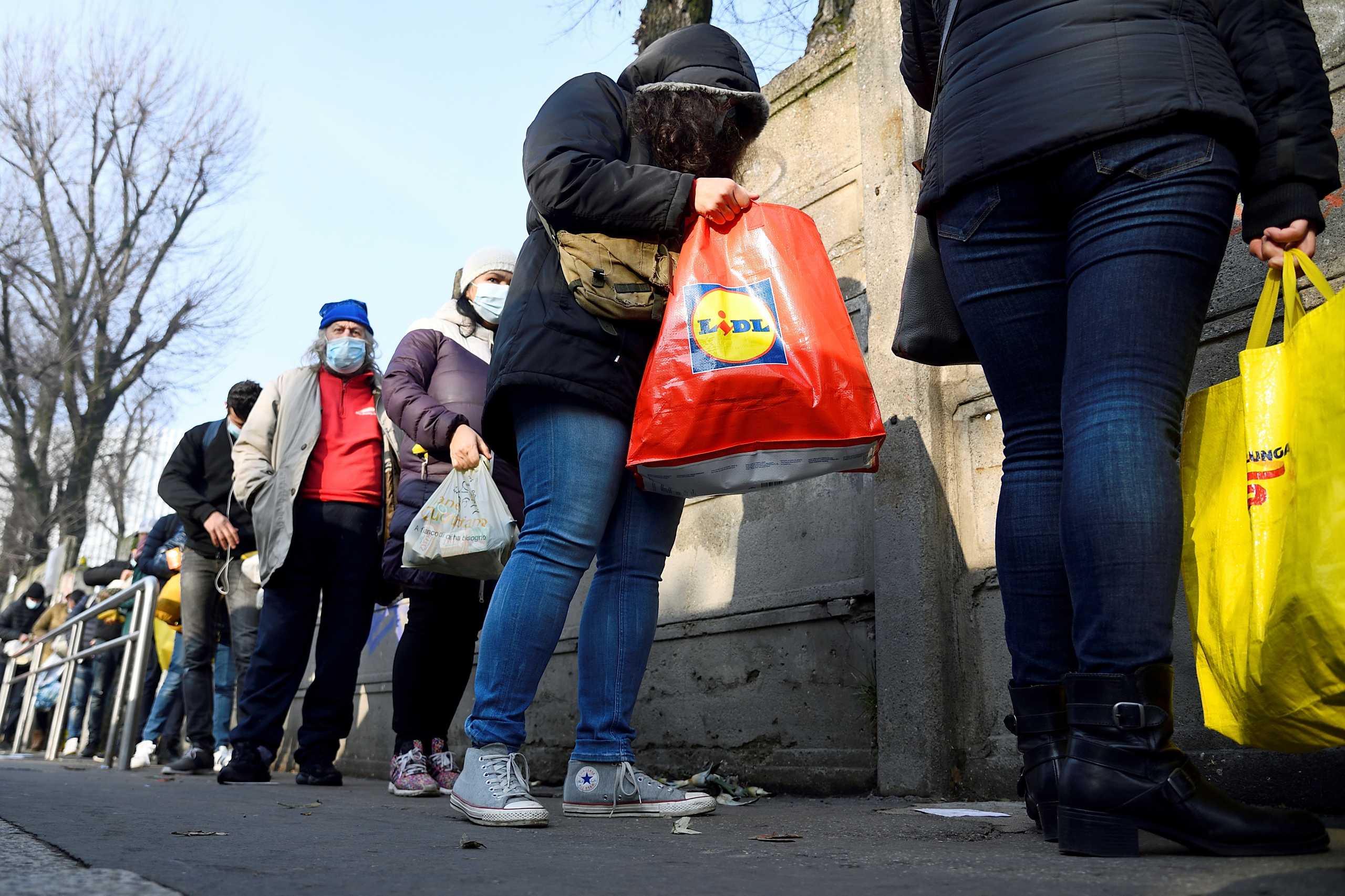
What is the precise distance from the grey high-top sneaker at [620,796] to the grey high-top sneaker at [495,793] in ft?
0.57

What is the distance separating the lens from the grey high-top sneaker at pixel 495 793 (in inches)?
88.9

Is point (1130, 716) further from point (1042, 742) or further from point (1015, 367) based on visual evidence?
point (1015, 367)

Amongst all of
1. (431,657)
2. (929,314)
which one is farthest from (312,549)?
(929,314)

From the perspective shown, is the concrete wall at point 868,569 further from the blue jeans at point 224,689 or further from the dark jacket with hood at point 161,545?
the dark jacket with hood at point 161,545

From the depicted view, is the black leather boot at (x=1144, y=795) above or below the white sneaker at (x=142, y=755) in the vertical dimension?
above

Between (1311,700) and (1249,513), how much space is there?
288mm

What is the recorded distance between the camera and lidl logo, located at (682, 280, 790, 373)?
7.62ft

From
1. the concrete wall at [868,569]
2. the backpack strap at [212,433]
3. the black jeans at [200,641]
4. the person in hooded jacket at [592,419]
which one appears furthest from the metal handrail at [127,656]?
the person in hooded jacket at [592,419]

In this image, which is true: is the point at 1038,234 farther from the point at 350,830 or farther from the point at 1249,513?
the point at 350,830

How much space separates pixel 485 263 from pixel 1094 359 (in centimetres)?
290

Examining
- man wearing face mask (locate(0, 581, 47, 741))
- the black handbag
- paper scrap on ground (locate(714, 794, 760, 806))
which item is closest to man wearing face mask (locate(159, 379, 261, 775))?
paper scrap on ground (locate(714, 794, 760, 806))

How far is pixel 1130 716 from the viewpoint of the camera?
1.60m

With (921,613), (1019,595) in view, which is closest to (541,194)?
(1019,595)

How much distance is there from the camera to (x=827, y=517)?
3.54 meters
